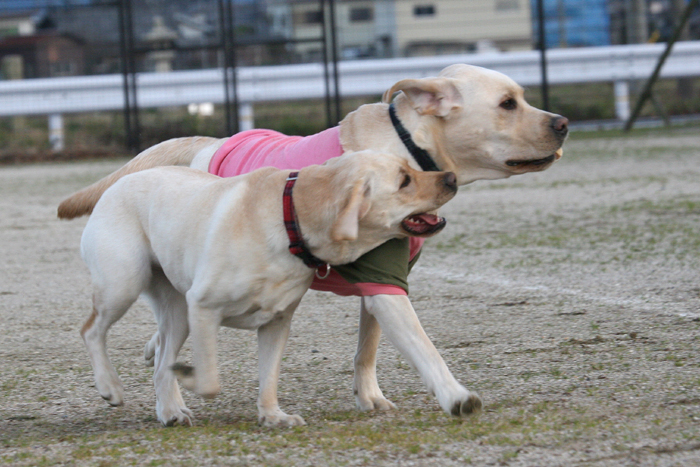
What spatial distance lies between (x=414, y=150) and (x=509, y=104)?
0.37m

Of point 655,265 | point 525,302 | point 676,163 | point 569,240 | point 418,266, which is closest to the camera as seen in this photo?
point 525,302

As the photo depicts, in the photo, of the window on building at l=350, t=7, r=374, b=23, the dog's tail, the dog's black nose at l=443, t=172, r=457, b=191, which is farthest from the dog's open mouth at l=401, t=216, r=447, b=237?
the window on building at l=350, t=7, r=374, b=23

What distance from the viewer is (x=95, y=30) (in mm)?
16000

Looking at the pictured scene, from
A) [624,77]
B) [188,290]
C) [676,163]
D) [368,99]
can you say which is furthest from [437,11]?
[188,290]

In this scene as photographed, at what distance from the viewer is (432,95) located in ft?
9.62

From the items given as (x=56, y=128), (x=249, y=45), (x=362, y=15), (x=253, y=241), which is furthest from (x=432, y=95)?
(x=362, y=15)

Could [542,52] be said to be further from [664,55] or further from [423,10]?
[423,10]

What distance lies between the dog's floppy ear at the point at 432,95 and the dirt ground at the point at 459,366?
888 millimetres

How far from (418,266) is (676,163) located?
5143mm

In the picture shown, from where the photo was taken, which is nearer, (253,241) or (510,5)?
(253,241)

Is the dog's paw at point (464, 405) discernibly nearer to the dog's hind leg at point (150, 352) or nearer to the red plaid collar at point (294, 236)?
the red plaid collar at point (294, 236)

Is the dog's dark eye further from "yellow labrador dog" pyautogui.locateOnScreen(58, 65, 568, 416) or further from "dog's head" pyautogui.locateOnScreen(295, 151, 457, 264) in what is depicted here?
"dog's head" pyautogui.locateOnScreen(295, 151, 457, 264)

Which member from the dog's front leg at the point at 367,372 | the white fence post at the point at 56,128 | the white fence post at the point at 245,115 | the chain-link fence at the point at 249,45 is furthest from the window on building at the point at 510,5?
the dog's front leg at the point at 367,372

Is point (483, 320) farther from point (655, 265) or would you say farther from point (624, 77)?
point (624, 77)
